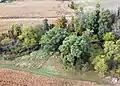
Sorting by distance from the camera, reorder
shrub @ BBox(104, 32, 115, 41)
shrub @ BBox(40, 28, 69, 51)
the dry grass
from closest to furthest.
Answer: shrub @ BBox(104, 32, 115, 41), shrub @ BBox(40, 28, 69, 51), the dry grass

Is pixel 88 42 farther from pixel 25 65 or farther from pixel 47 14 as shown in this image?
pixel 47 14

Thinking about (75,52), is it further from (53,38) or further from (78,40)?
(53,38)

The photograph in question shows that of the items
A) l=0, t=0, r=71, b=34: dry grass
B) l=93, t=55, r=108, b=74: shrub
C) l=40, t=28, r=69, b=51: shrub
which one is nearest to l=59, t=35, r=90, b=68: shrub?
l=93, t=55, r=108, b=74: shrub

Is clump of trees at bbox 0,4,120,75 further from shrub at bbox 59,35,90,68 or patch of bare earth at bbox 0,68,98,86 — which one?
patch of bare earth at bbox 0,68,98,86

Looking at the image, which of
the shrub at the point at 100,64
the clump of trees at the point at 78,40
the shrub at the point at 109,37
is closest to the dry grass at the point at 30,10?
the clump of trees at the point at 78,40

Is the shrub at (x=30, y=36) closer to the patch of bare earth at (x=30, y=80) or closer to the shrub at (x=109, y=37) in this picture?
the patch of bare earth at (x=30, y=80)

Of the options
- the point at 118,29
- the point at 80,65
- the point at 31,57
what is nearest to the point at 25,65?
the point at 31,57
